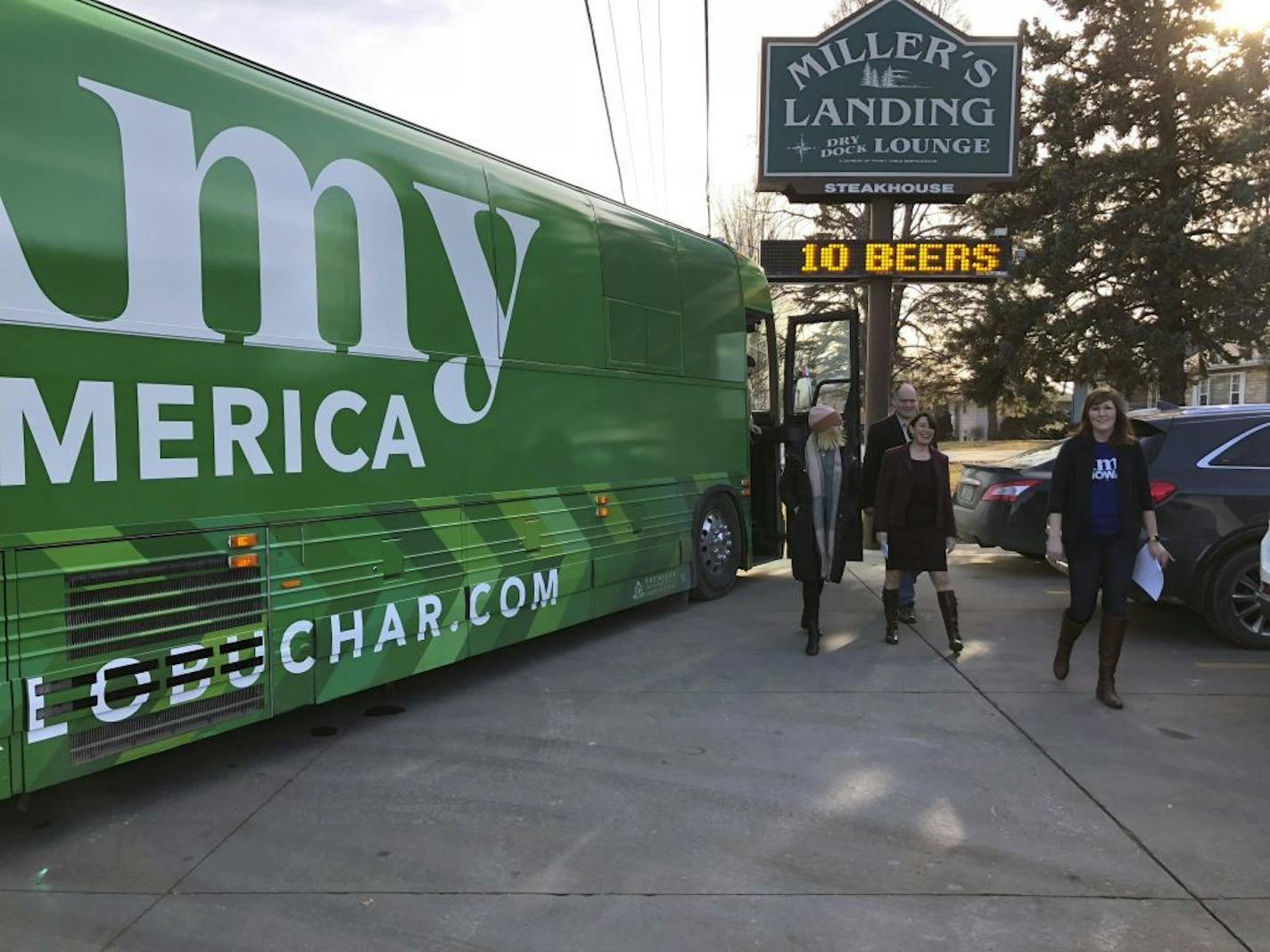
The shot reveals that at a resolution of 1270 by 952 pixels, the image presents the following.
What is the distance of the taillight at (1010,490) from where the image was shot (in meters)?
8.50

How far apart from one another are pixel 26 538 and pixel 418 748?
2113 millimetres

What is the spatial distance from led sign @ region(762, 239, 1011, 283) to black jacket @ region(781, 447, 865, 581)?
5.08m

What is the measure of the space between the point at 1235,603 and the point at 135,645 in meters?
7.07

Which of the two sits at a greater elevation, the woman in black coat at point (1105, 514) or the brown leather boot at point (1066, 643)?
the woman in black coat at point (1105, 514)

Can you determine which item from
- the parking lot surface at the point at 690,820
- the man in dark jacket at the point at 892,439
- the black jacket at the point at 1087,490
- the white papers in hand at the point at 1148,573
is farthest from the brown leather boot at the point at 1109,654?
the man in dark jacket at the point at 892,439

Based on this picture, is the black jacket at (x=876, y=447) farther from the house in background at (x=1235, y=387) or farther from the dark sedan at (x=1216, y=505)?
the house in background at (x=1235, y=387)

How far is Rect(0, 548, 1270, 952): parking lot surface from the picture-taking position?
302 centimetres

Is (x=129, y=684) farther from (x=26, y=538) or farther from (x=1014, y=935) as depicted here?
(x=1014, y=935)

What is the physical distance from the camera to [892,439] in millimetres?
7289

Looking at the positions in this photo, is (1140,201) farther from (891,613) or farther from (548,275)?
(548,275)

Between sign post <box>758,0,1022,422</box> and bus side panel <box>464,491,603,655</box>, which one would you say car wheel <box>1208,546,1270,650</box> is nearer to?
bus side panel <box>464,491,603,655</box>

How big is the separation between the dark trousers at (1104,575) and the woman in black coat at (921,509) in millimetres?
1062

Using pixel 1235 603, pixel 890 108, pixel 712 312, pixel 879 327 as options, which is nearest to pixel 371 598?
pixel 712 312

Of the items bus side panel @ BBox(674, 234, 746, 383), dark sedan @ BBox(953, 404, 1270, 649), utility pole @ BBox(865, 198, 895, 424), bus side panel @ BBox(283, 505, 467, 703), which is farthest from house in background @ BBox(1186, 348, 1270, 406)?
bus side panel @ BBox(283, 505, 467, 703)
